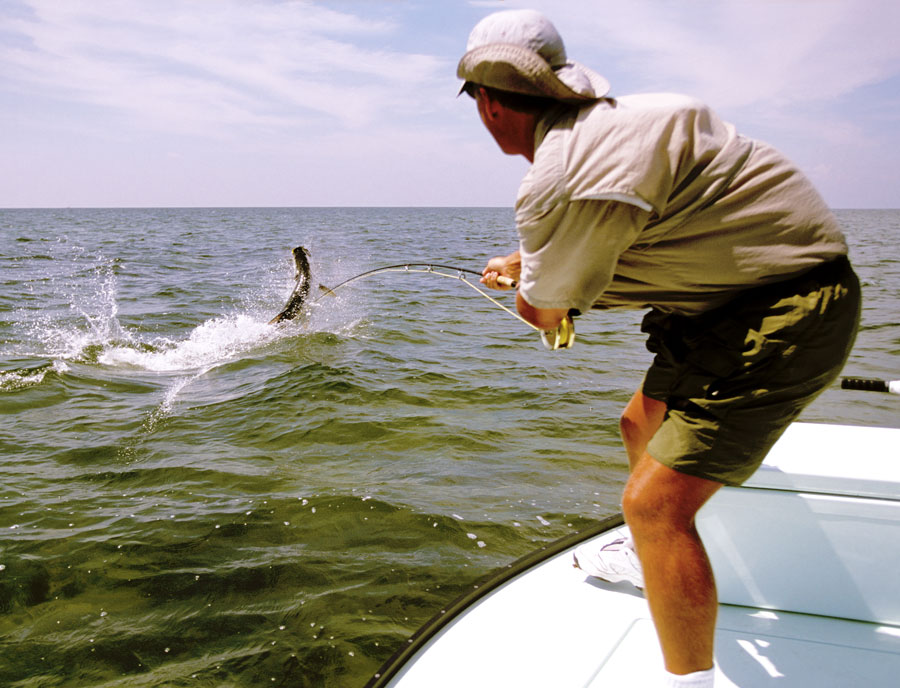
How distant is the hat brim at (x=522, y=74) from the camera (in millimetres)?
1618

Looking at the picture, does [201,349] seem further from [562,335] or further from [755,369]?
[755,369]

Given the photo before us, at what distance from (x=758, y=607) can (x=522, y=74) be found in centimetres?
208

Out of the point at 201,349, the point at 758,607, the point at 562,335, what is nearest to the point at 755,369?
the point at 562,335

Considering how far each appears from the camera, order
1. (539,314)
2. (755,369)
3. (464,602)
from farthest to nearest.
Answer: (464,602), (539,314), (755,369)

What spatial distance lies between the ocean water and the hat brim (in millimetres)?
2409

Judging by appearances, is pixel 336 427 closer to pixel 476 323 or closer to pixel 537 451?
pixel 537 451

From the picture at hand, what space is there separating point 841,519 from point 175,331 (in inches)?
394

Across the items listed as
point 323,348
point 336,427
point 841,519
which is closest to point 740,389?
point 841,519

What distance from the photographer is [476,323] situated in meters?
11.7

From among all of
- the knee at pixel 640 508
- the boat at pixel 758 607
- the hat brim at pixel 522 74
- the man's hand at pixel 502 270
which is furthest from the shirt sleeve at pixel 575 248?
the boat at pixel 758 607

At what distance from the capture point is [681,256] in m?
1.71

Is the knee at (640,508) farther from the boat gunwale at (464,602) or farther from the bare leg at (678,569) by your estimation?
the boat gunwale at (464,602)

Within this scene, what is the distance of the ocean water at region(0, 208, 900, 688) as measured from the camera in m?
3.12

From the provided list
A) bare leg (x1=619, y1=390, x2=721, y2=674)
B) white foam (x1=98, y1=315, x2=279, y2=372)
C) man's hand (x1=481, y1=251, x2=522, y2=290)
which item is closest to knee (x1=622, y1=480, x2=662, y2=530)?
bare leg (x1=619, y1=390, x2=721, y2=674)
